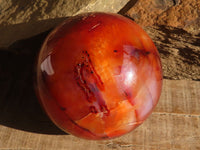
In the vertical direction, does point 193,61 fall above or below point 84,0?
below

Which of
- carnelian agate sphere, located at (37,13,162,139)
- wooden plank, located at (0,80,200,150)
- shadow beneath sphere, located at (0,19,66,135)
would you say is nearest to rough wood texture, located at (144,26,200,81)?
wooden plank, located at (0,80,200,150)

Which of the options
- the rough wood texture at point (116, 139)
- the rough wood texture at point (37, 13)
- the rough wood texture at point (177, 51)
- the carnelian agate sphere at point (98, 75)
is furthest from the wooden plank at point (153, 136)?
the rough wood texture at point (37, 13)

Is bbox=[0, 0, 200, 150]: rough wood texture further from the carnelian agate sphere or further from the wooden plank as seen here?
the carnelian agate sphere

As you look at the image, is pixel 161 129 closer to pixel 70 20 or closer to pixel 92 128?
pixel 92 128

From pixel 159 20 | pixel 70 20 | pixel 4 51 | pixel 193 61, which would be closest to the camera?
pixel 70 20

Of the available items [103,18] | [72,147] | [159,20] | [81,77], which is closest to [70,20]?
[103,18]
